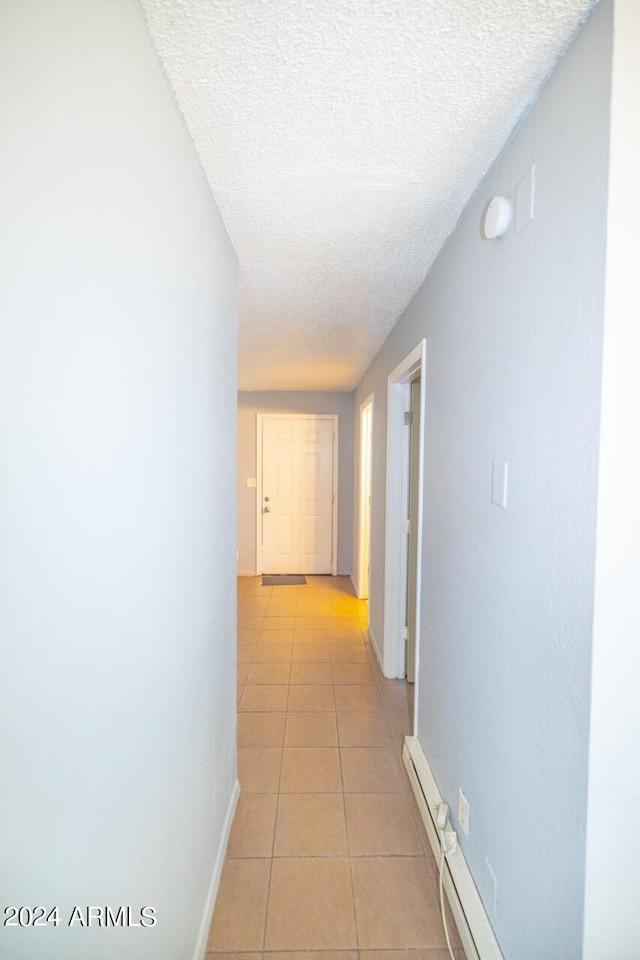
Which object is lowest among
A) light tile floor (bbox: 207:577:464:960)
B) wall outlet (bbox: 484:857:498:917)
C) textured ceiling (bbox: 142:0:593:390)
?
light tile floor (bbox: 207:577:464:960)

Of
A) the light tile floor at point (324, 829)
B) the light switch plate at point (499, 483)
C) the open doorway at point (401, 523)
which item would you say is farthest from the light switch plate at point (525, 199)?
the light tile floor at point (324, 829)

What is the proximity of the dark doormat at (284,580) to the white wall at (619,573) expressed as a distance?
4149mm

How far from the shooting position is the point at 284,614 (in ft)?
12.8

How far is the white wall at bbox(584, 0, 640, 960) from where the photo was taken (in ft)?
2.23

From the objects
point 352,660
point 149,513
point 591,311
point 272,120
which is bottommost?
point 352,660

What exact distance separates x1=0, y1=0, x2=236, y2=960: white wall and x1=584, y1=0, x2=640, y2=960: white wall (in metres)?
0.82

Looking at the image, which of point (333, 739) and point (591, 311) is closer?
point (591, 311)

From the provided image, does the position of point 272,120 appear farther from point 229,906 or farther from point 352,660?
point 352,660

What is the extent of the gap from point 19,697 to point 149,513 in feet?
1.28

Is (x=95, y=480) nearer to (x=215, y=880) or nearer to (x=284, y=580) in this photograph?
(x=215, y=880)

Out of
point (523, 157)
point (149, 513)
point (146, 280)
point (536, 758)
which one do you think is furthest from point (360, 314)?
point (536, 758)

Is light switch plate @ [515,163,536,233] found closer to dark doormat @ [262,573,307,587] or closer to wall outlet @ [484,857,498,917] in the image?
wall outlet @ [484,857,498,917]

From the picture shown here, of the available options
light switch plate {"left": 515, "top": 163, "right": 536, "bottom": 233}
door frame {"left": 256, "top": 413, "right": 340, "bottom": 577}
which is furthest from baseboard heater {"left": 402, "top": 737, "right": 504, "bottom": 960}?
door frame {"left": 256, "top": 413, "right": 340, "bottom": 577}

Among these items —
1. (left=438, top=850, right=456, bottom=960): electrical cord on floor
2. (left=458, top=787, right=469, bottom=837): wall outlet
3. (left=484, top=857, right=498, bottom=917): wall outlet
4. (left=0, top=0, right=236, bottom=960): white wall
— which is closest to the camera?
(left=0, top=0, right=236, bottom=960): white wall
